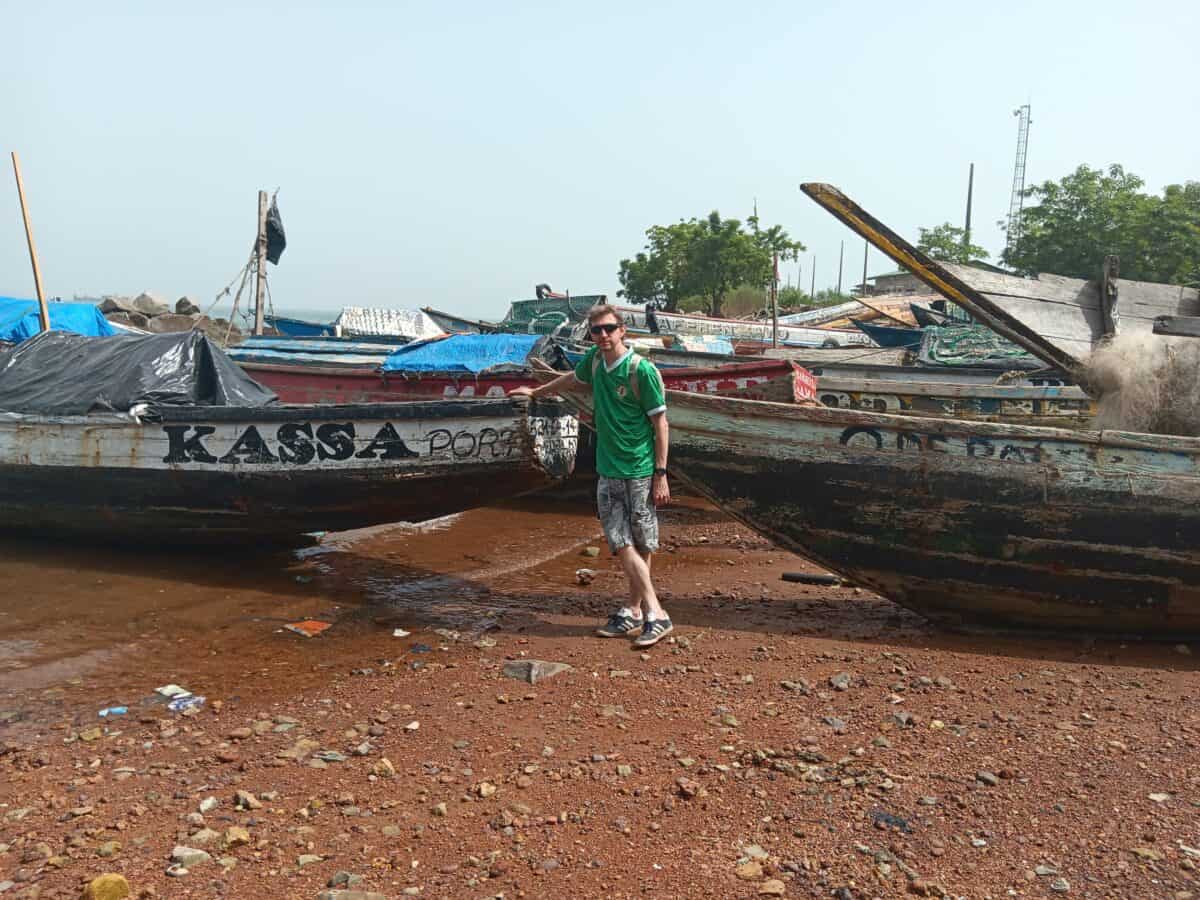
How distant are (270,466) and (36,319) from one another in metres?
9.89

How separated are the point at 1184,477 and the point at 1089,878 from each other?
2.44 meters

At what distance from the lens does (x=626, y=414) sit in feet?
14.3

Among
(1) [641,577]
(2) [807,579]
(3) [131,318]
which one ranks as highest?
(3) [131,318]

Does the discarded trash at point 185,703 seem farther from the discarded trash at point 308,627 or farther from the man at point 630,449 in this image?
the man at point 630,449

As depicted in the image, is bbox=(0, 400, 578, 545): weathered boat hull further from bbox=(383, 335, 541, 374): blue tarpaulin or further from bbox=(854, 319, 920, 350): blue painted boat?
bbox=(854, 319, 920, 350): blue painted boat

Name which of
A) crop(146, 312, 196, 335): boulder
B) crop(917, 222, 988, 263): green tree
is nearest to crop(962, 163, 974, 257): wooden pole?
crop(917, 222, 988, 263): green tree

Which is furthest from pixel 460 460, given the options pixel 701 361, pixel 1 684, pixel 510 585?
pixel 701 361

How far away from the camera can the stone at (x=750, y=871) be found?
2527mm

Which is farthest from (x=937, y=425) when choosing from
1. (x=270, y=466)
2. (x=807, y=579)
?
(x=270, y=466)

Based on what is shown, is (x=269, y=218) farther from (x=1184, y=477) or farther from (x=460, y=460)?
(x=1184, y=477)

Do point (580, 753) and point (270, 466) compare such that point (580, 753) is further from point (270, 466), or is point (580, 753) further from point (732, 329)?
point (732, 329)

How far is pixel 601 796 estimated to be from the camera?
3010 mm

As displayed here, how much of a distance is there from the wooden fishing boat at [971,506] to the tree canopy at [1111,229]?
921 inches

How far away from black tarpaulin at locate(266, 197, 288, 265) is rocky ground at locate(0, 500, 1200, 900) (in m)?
10.7
